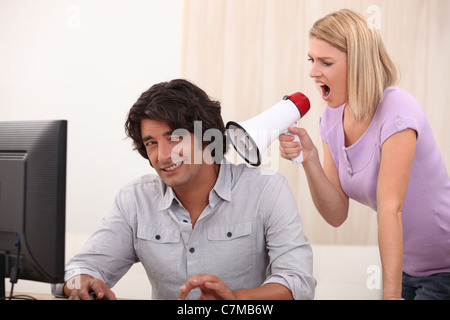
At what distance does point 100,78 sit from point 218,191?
1.64 m

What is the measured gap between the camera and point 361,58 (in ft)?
4.82

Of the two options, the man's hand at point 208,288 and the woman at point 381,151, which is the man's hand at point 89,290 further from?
the woman at point 381,151

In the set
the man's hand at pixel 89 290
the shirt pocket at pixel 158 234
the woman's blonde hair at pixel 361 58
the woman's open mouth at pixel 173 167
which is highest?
the woman's blonde hair at pixel 361 58

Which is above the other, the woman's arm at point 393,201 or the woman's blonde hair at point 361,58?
the woman's blonde hair at point 361,58

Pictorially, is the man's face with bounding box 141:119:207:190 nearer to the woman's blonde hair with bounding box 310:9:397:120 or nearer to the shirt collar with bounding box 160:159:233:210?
the shirt collar with bounding box 160:159:233:210

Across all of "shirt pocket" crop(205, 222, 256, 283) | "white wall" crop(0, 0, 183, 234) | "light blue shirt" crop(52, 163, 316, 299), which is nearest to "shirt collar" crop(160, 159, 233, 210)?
"light blue shirt" crop(52, 163, 316, 299)

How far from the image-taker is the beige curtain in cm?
270

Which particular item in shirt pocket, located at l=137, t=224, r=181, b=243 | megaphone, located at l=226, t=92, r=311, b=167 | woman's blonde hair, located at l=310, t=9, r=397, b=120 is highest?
woman's blonde hair, located at l=310, t=9, r=397, b=120

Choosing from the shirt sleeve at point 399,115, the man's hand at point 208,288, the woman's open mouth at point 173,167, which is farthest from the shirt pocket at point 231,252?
the shirt sleeve at point 399,115

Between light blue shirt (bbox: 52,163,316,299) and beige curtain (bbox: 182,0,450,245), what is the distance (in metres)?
1.11

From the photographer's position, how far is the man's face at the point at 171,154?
1.58m
